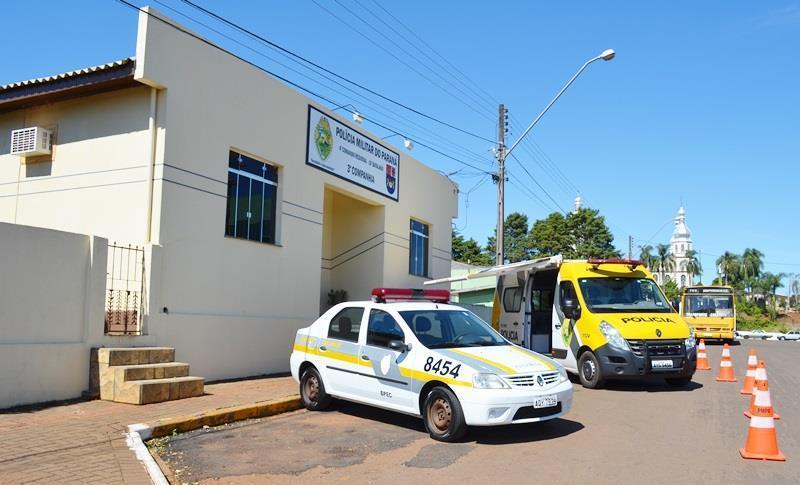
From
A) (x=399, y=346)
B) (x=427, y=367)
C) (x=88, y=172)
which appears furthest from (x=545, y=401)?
(x=88, y=172)

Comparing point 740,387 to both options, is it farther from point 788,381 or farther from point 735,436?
point 735,436

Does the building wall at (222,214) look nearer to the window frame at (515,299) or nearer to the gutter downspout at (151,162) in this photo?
the gutter downspout at (151,162)

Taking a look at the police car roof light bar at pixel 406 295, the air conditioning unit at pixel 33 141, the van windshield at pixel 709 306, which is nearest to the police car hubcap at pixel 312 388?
the police car roof light bar at pixel 406 295

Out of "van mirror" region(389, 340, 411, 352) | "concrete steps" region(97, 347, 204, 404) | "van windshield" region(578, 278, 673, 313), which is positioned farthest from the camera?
"van windshield" region(578, 278, 673, 313)

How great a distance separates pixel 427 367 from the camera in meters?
7.71

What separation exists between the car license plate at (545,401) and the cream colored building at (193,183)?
6.54 meters

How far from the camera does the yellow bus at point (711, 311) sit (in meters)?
30.1

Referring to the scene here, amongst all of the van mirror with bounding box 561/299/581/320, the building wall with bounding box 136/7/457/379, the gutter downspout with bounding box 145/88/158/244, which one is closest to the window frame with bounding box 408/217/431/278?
the building wall with bounding box 136/7/457/379

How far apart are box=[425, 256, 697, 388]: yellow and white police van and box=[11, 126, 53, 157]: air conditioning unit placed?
9.80 meters

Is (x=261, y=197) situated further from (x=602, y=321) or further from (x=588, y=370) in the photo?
(x=588, y=370)

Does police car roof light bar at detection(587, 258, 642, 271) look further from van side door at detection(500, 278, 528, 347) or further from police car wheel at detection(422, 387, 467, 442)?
police car wheel at detection(422, 387, 467, 442)

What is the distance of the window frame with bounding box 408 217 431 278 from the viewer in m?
20.5

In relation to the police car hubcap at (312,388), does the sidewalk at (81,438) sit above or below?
below

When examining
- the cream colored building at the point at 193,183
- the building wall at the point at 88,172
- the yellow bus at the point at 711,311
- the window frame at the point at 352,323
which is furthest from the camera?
the yellow bus at the point at 711,311
